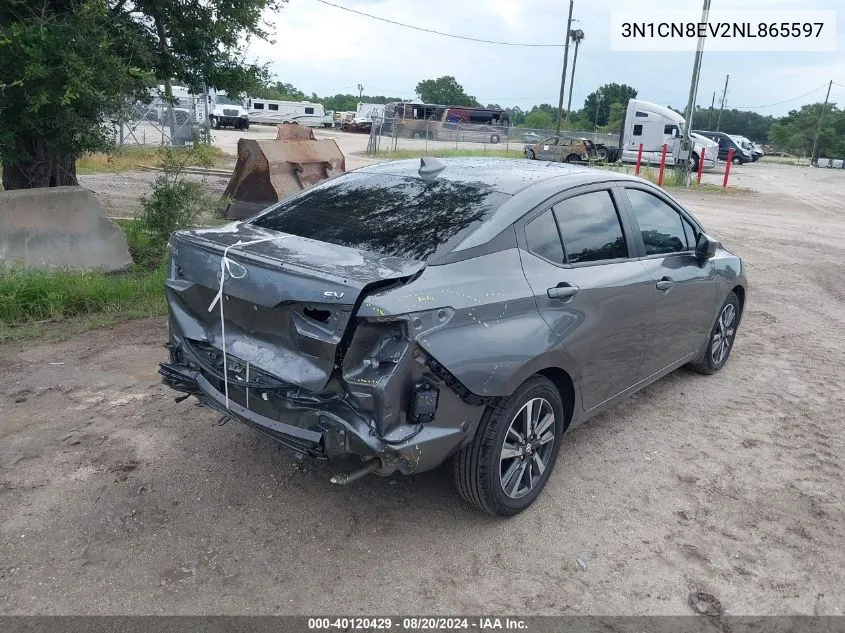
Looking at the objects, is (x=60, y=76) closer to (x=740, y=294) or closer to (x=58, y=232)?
(x=58, y=232)

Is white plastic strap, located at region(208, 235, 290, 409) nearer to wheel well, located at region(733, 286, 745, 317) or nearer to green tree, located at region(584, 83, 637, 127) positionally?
wheel well, located at region(733, 286, 745, 317)

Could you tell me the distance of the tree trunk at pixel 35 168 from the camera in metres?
7.70

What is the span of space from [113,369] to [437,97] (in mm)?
95668

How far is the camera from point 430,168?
4.20m

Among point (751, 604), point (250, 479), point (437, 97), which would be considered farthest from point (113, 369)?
point (437, 97)


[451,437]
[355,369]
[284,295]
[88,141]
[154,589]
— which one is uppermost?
[88,141]

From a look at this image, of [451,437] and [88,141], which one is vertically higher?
[88,141]

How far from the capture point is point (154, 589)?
2.88 metres

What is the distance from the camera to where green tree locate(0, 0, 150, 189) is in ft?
19.9

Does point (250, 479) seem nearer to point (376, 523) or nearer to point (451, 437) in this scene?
point (376, 523)

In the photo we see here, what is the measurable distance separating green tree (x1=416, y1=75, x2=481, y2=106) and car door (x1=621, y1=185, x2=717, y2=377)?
92204mm

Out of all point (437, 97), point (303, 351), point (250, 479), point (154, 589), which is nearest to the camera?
point (154, 589)

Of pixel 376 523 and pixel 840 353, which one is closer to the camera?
pixel 376 523

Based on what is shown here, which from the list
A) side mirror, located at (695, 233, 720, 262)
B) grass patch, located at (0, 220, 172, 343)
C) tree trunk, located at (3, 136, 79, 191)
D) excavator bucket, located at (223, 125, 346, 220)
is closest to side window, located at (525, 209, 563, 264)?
side mirror, located at (695, 233, 720, 262)
